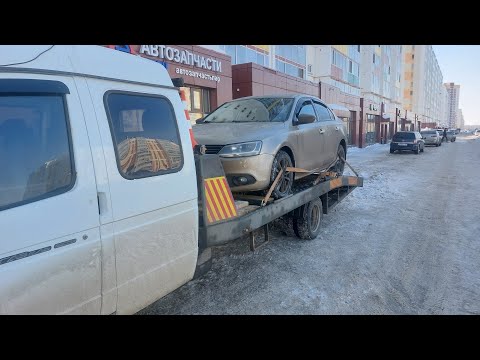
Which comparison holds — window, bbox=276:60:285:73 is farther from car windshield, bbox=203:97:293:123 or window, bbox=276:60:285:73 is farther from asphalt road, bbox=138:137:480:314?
car windshield, bbox=203:97:293:123

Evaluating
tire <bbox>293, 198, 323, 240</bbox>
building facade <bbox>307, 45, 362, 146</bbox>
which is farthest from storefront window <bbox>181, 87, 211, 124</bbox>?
building facade <bbox>307, 45, 362, 146</bbox>

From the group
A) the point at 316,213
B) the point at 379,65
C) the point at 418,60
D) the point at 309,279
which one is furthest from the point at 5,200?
the point at 418,60

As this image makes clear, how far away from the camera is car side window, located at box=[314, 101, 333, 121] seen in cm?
613

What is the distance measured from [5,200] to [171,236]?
1.20 m

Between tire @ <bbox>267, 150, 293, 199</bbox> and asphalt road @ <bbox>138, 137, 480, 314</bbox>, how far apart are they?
95cm

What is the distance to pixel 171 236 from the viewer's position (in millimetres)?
2693

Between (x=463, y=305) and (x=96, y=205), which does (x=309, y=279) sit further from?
(x=96, y=205)

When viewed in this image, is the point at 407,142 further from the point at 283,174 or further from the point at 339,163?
the point at 283,174

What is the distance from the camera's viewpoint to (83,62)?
2225mm

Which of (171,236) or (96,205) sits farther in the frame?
(171,236)

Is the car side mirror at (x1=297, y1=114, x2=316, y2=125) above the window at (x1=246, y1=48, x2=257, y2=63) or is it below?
below

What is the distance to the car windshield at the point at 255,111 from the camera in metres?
4.90
